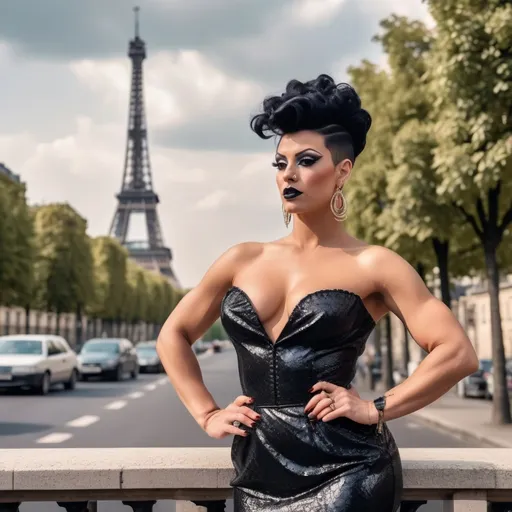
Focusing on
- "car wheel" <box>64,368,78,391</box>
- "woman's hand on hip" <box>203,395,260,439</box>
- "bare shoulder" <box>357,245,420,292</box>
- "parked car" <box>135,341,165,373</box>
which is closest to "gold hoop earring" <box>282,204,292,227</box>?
"bare shoulder" <box>357,245,420,292</box>

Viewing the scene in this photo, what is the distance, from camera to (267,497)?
10.0 feet

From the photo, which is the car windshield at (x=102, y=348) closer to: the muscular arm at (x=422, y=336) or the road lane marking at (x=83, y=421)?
the road lane marking at (x=83, y=421)

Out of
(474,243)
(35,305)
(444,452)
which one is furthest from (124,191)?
(444,452)

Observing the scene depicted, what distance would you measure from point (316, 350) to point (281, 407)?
192 mm

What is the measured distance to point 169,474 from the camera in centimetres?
360

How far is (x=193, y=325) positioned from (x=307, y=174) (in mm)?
591

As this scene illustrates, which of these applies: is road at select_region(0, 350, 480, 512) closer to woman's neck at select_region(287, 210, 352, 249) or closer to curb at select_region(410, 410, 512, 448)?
curb at select_region(410, 410, 512, 448)

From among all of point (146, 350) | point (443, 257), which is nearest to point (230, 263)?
point (443, 257)

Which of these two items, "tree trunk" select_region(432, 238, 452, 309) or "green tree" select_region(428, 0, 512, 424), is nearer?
"green tree" select_region(428, 0, 512, 424)

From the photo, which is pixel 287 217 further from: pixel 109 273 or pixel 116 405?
pixel 109 273

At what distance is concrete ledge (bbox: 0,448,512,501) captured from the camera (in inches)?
141

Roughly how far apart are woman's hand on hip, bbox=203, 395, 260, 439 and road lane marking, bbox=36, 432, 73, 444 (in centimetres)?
1306

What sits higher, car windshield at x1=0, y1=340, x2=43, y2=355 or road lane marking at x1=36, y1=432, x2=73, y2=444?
car windshield at x1=0, y1=340, x2=43, y2=355

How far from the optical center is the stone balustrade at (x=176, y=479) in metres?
3.59
